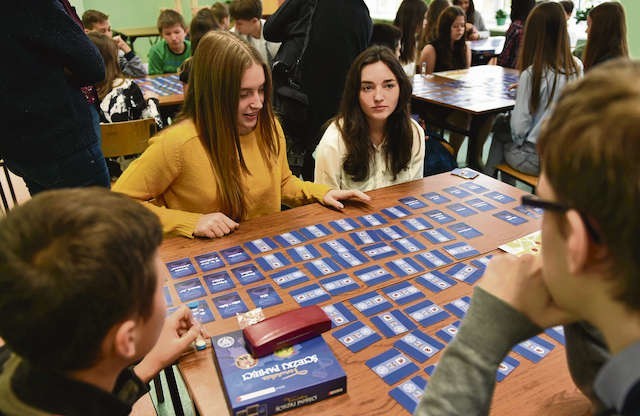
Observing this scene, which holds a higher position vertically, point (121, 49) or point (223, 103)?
point (121, 49)

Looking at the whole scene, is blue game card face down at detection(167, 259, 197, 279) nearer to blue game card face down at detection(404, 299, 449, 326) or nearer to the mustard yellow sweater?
the mustard yellow sweater

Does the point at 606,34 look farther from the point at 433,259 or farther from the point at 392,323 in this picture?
the point at 392,323

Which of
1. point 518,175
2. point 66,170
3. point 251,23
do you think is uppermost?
point 251,23

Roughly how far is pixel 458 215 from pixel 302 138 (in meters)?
1.74

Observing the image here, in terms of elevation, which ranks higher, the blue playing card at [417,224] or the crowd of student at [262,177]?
the crowd of student at [262,177]

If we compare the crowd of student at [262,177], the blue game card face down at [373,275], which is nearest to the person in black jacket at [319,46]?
the crowd of student at [262,177]

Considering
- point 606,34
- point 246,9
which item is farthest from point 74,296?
point 246,9

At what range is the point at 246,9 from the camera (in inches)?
189

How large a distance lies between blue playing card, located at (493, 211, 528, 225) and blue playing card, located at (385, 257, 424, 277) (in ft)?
1.66

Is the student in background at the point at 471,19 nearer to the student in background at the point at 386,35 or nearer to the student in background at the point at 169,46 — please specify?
the student in background at the point at 386,35

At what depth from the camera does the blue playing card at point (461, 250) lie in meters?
1.70

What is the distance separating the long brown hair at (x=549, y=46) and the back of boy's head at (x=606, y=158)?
301cm

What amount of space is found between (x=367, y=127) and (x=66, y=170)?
140 centimetres

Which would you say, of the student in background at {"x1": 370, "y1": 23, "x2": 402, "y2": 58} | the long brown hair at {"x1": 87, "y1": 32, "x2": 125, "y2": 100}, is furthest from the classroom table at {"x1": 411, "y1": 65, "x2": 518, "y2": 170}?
the long brown hair at {"x1": 87, "y1": 32, "x2": 125, "y2": 100}
